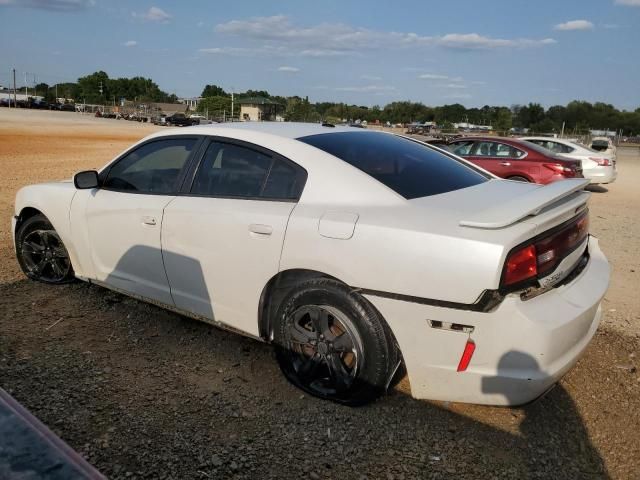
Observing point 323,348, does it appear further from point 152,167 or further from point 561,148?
point 561,148

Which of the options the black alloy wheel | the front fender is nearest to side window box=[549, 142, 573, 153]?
the front fender

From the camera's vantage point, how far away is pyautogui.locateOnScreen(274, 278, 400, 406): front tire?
110 inches

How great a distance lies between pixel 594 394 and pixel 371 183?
1901mm

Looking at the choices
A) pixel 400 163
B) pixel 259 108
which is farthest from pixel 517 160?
pixel 259 108

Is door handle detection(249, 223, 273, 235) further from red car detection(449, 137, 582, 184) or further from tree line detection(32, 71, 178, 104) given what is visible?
tree line detection(32, 71, 178, 104)

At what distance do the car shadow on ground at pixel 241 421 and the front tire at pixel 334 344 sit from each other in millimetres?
130

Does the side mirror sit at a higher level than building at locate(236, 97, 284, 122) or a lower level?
lower

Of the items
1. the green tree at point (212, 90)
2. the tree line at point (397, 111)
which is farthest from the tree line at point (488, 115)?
the green tree at point (212, 90)

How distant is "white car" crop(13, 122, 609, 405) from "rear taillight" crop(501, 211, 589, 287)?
0.01 m

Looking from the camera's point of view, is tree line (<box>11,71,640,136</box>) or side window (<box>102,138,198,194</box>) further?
tree line (<box>11,71,640,136</box>)

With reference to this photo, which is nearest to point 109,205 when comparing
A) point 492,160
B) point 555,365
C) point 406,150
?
point 406,150

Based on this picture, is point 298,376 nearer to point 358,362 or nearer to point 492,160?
point 358,362

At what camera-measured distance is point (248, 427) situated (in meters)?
2.86

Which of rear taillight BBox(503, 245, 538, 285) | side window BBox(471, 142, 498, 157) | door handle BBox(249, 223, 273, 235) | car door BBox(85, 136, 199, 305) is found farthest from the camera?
side window BBox(471, 142, 498, 157)
